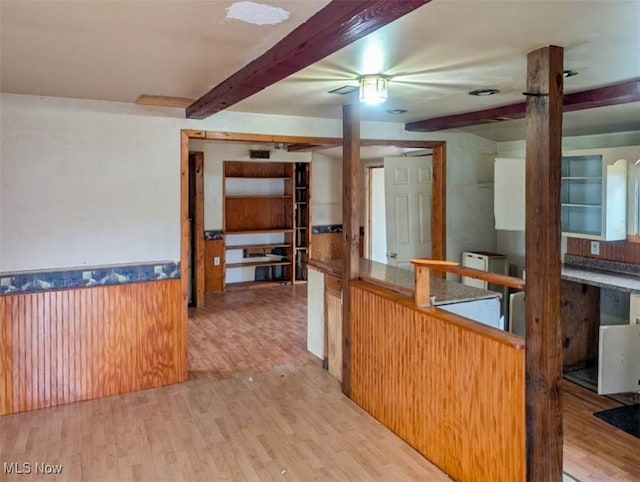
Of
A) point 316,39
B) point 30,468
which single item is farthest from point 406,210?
point 30,468

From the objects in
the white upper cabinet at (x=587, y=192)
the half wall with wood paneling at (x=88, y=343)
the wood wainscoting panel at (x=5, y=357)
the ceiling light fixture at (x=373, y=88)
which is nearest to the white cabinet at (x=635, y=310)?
the white upper cabinet at (x=587, y=192)

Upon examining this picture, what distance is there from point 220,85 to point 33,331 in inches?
86.3

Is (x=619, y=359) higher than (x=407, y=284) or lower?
lower

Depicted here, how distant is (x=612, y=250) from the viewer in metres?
4.29

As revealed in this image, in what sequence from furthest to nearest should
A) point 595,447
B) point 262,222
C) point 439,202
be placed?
1. point 262,222
2. point 439,202
3. point 595,447

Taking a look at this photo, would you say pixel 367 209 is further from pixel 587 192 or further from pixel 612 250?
pixel 612 250

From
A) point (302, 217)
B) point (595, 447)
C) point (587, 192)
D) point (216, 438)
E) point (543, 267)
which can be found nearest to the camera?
point (543, 267)

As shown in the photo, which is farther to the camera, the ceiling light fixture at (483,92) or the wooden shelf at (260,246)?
the wooden shelf at (260,246)

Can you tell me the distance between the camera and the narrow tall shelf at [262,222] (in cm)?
781

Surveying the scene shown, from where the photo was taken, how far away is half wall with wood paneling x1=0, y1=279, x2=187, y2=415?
11.4 ft

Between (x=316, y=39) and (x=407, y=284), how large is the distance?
1.98 meters

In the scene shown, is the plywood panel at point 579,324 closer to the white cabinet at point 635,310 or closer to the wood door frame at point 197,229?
the white cabinet at point 635,310

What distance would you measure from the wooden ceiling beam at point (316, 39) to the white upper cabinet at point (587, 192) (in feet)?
8.98

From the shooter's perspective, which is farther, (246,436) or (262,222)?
(262,222)
